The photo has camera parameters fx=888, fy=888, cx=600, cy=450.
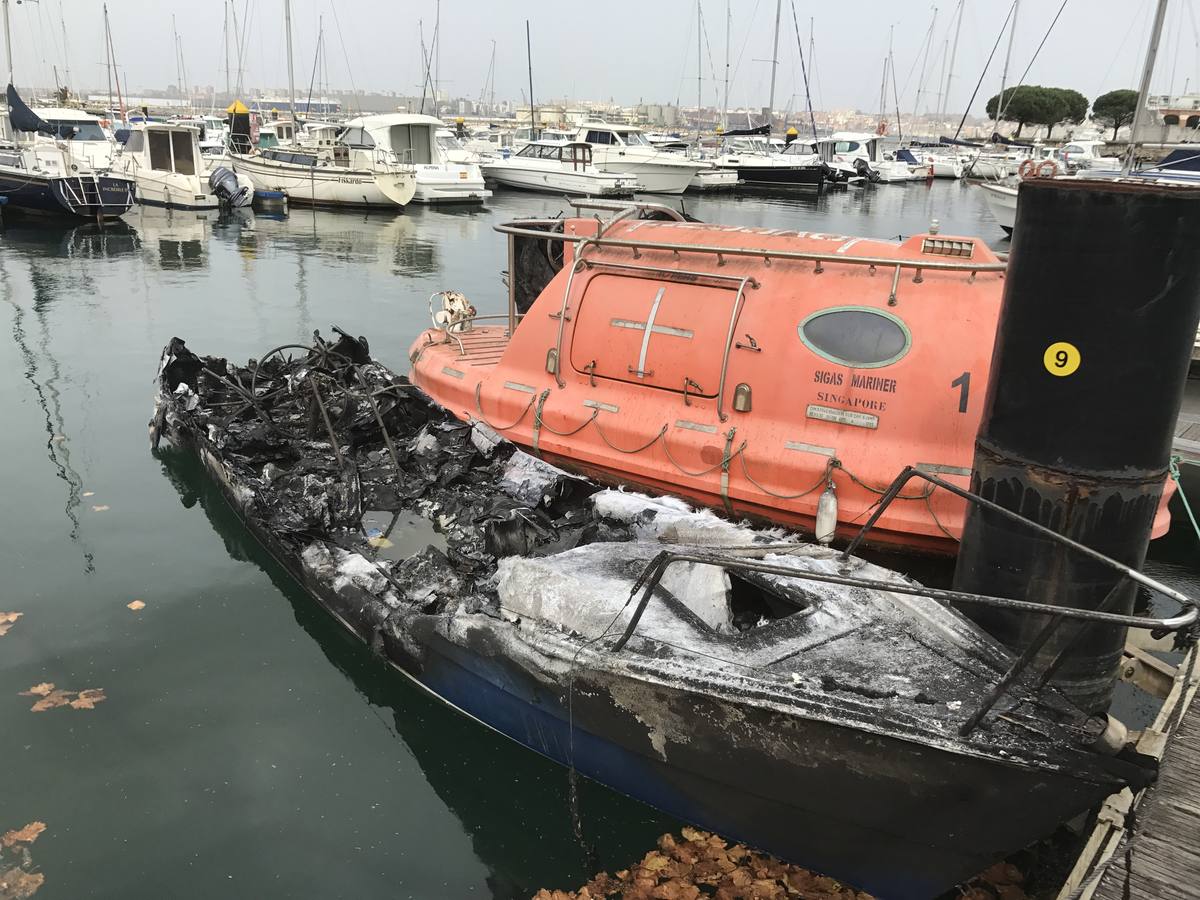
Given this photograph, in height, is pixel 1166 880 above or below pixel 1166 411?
below

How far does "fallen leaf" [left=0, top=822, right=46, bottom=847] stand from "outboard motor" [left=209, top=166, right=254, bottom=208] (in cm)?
3325

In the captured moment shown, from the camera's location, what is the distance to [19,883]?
4863mm

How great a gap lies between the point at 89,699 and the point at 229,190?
1272 inches

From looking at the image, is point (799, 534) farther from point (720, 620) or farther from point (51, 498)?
point (51, 498)

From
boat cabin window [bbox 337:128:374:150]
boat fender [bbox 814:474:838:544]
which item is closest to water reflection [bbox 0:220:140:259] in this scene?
boat cabin window [bbox 337:128:374:150]

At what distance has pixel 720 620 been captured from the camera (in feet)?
17.2

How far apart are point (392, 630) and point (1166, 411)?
4.82 meters

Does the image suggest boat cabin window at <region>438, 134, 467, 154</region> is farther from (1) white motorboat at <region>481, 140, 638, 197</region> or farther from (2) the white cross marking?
(2) the white cross marking

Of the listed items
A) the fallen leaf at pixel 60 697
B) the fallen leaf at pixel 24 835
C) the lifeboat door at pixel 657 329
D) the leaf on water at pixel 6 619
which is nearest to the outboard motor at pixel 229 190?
the lifeboat door at pixel 657 329

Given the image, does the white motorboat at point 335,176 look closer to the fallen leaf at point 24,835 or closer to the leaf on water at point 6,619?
the leaf on water at point 6,619

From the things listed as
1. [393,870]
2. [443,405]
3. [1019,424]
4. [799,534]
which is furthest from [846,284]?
[393,870]

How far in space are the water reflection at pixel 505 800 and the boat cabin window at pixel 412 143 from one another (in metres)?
36.7

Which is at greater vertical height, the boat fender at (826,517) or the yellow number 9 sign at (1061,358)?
the yellow number 9 sign at (1061,358)

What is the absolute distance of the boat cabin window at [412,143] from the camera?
131 feet
